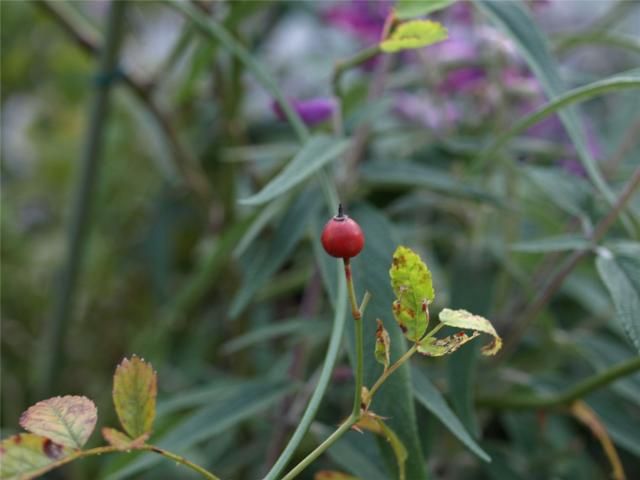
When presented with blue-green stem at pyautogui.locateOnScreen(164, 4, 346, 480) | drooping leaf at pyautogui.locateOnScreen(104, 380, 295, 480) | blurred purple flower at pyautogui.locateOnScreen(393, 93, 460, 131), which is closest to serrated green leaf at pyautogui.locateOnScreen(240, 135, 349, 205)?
blue-green stem at pyautogui.locateOnScreen(164, 4, 346, 480)

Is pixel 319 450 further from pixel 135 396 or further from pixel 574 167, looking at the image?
pixel 574 167

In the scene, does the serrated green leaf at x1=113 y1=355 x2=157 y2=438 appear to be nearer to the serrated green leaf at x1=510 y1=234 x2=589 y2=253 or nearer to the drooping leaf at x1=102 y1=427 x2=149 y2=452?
the drooping leaf at x1=102 y1=427 x2=149 y2=452

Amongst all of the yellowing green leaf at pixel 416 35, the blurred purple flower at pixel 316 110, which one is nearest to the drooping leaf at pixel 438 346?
the yellowing green leaf at pixel 416 35

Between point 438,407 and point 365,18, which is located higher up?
point 365,18

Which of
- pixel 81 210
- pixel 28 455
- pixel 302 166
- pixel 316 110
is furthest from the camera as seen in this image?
pixel 81 210

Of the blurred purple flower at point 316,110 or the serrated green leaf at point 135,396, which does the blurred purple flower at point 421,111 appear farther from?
the serrated green leaf at point 135,396

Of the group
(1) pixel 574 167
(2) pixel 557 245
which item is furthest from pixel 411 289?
(1) pixel 574 167

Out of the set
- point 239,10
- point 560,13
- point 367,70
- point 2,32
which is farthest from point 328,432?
point 560,13
